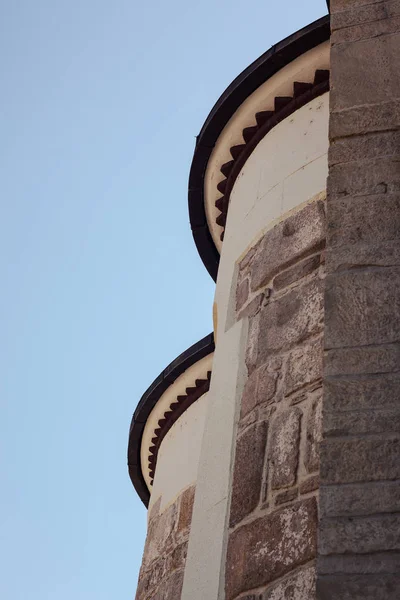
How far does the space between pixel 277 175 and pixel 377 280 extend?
1.85m

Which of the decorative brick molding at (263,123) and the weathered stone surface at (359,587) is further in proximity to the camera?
the decorative brick molding at (263,123)

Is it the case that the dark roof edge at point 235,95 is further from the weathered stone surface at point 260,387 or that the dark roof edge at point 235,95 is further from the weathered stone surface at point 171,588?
A: the weathered stone surface at point 171,588

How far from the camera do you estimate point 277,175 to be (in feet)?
13.0

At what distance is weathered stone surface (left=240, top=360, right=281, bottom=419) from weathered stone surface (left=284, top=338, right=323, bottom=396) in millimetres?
74

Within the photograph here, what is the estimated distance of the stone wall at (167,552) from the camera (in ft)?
17.4

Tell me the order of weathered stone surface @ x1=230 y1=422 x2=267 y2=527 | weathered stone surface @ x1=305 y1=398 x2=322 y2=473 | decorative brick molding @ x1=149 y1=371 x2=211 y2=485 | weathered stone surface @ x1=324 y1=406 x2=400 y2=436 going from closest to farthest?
1. weathered stone surface @ x1=324 y1=406 x2=400 y2=436
2. weathered stone surface @ x1=305 y1=398 x2=322 y2=473
3. weathered stone surface @ x1=230 y1=422 x2=267 y2=527
4. decorative brick molding @ x1=149 y1=371 x2=211 y2=485

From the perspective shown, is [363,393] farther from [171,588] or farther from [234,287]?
[171,588]

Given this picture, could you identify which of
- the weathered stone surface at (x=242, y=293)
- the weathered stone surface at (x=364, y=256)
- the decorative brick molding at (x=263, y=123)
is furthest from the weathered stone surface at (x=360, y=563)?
the decorative brick molding at (x=263, y=123)

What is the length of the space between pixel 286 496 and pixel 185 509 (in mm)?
2983

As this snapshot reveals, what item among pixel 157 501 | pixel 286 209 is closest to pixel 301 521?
pixel 286 209

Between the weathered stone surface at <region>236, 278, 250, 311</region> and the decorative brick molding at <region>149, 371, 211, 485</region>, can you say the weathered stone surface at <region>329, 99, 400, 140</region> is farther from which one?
the decorative brick molding at <region>149, 371, 211, 485</region>

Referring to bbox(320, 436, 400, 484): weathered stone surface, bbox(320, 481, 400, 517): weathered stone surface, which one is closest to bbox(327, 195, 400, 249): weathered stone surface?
bbox(320, 436, 400, 484): weathered stone surface

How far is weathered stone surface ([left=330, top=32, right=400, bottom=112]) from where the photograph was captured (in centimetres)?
270

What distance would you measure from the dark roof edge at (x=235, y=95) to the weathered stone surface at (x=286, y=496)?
2.46 meters
